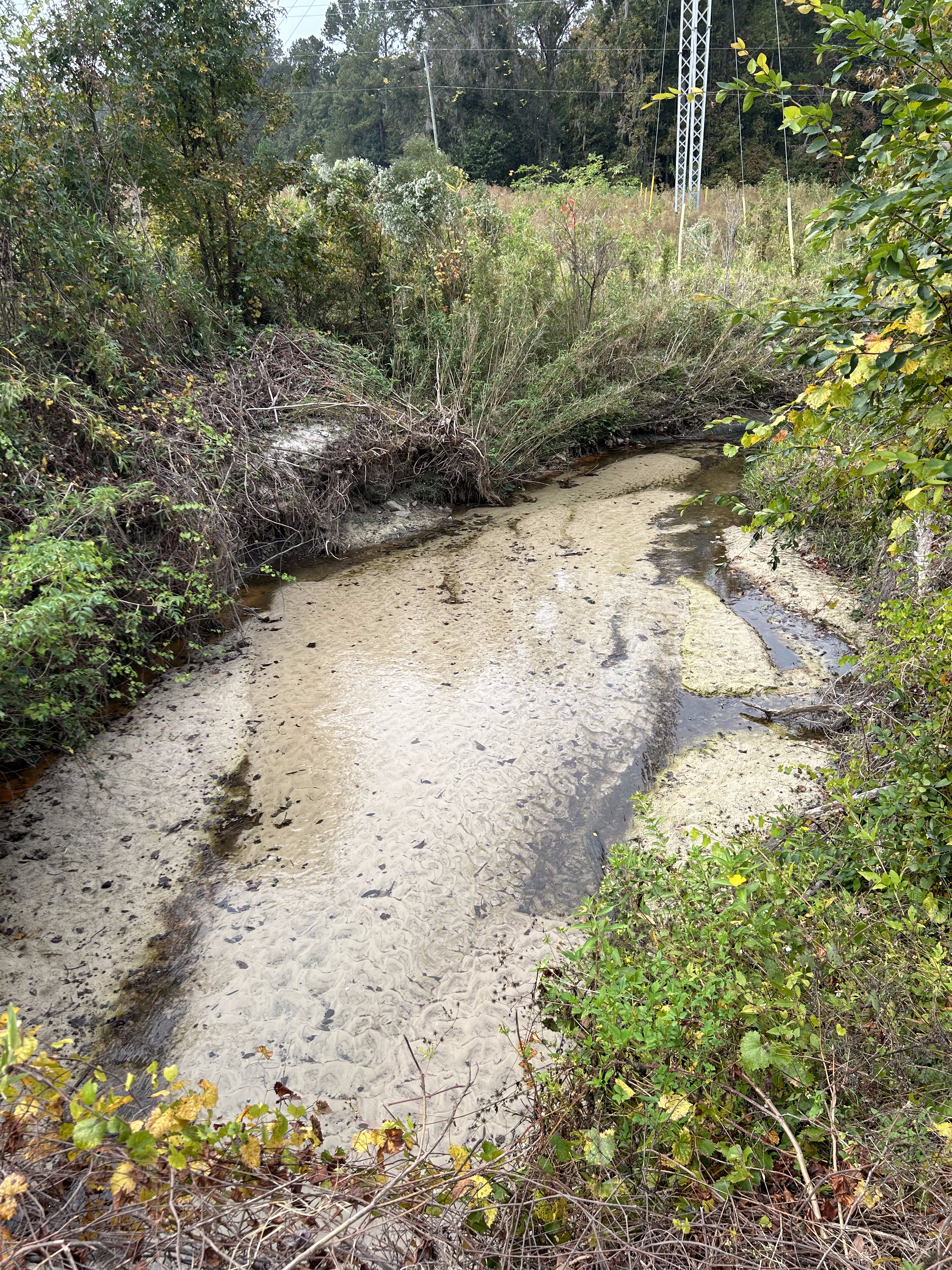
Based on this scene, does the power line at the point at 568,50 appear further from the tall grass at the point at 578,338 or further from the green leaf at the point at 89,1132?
the green leaf at the point at 89,1132

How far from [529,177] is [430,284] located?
5366 millimetres

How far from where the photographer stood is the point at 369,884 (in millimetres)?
3148

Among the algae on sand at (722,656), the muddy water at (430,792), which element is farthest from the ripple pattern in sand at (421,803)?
the algae on sand at (722,656)

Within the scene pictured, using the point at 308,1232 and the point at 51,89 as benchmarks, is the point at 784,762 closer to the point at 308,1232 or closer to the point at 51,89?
the point at 308,1232

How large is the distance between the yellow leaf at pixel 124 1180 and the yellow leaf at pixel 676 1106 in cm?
114

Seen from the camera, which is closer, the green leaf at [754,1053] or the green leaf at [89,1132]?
the green leaf at [89,1132]

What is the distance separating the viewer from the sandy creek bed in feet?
8.57

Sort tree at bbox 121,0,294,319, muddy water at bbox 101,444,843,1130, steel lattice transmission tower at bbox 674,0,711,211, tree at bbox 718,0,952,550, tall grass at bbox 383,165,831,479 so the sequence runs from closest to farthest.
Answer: tree at bbox 718,0,952,550, muddy water at bbox 101,444,843,1130, tree at bbox 121,0,294,319, tall grass at bbox 383,165,831,479, steel lattice transmission tower at bbox 674,0,711,211

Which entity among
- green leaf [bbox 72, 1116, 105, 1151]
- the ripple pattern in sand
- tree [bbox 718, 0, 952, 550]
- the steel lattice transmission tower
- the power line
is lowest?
the ripple pattern in sand

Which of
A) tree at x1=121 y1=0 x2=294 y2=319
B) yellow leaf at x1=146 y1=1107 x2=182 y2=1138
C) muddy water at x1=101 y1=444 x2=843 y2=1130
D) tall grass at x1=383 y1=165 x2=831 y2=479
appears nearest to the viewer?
yellow leaf at x1=146 y1=1107 x2=182 y2=1138

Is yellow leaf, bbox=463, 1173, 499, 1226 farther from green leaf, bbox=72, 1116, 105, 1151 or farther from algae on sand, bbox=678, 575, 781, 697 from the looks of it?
algae on sand, bbox=678, 575, 781, 697

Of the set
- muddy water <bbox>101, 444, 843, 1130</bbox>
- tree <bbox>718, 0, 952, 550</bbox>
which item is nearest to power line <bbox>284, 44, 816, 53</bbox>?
muddy water <bbox>101, 444, 843, 1130</bbox>

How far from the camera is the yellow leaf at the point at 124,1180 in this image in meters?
1.20

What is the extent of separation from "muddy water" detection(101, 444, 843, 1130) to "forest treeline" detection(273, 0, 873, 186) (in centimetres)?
2403
